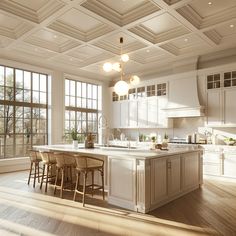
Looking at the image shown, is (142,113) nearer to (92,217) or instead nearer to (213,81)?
(213,81)

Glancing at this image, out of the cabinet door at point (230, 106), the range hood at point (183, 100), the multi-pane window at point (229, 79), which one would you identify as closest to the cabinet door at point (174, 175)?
the cabinet door at point (230, 106)

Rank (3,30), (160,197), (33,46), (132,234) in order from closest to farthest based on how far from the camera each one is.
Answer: (132,234) < (160,197) < (3,30) < (33,46)

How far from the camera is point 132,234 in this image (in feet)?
9.85

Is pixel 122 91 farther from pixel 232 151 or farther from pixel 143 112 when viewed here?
pixel 143 112

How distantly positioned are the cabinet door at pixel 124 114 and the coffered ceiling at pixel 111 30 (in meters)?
1.81

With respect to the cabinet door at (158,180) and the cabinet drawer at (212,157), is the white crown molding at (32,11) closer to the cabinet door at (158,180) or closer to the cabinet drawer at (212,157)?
the cabinet door at (158,180)

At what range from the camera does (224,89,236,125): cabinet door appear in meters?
6.29

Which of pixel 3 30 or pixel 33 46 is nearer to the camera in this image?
pixel 3 30

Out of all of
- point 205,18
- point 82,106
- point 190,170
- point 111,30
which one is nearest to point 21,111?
point 82,106

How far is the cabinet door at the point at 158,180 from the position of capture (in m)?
3.87

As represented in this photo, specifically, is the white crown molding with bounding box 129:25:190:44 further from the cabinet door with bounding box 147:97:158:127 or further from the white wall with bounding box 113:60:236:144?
the cabinet door with bounding box 147:97:158:127

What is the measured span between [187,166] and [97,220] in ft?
7.55

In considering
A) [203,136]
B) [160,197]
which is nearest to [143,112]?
[203,136]

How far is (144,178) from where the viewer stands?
369 cm
